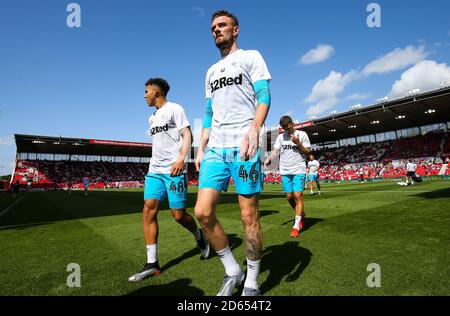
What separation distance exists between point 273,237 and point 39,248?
4.18 metres

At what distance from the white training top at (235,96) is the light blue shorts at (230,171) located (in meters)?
0.10

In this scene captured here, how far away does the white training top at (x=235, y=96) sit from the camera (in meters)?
2.59

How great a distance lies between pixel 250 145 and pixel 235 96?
65cm

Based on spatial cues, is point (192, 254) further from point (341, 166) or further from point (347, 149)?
point (347, 149)

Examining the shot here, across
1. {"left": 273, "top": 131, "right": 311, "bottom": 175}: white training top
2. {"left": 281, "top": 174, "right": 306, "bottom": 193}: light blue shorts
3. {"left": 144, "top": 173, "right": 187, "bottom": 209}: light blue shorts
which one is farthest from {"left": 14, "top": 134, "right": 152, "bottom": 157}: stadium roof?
{"left": 144, "top": 173, "right": 187, "bottom": 209}: light blue shorts

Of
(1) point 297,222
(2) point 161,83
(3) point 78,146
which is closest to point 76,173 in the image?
(3) point 78,146

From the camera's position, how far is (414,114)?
38.9 meters

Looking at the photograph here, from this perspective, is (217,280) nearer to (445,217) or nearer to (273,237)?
(273,237)

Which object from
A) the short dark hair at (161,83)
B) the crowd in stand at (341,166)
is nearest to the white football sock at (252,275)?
the short dark hair at (161,83)

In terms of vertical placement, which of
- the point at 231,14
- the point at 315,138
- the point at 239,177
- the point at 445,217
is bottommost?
the point at 445,217

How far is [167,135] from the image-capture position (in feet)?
12.6

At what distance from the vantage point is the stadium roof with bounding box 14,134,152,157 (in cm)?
4698

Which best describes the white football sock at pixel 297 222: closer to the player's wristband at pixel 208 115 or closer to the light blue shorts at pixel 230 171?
the light blue shorts at pixel 230 171
